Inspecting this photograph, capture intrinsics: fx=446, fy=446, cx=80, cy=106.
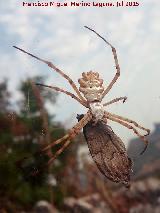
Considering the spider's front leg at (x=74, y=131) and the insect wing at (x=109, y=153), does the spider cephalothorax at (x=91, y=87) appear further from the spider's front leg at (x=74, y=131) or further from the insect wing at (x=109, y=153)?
the insect wing at (x=109, y=153)

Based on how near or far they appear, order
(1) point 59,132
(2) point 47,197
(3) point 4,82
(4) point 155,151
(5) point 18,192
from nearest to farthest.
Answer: (5) point 18,192 → (2) point 47,197 → (1) point 59,132 → (3) point 4,82 → (4) point 155,151

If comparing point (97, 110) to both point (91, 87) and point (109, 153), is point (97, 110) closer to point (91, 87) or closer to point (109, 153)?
point (91, 87)

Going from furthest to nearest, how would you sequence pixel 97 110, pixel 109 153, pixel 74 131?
pixel 74 131, pixel 97 110, pixel 109 153

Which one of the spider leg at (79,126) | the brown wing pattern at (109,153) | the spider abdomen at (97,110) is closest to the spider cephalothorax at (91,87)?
the spider abdomen at (97,110)

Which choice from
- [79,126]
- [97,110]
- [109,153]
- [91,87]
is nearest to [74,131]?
[79,126]

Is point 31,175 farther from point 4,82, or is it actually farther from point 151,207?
point 4,82

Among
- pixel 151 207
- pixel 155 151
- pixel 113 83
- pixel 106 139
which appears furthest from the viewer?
pixel 155 151

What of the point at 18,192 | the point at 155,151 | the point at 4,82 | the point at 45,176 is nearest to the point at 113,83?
the point at 18,192
